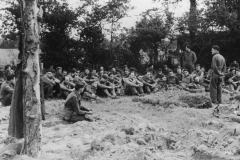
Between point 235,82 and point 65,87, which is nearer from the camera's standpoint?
point 65,87

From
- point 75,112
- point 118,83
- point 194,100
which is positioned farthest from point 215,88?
point 75,112

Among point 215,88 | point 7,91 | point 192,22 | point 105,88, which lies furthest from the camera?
point 192,22

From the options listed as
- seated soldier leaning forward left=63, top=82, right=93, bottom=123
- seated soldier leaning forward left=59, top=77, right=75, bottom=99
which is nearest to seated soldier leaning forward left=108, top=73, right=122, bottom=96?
seated soldier leaning forward left=59, top=77, right=75, bottom=99

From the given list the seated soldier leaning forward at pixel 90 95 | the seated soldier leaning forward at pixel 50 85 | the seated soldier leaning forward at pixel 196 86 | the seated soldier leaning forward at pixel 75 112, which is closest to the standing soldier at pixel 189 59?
the seated soldier leaning forward at pixel 196 86

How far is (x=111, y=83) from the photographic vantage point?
→ 11938 mm

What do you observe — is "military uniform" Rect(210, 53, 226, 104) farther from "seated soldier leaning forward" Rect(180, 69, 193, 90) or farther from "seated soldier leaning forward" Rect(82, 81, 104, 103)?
"seated soldier leaning forward" Rect(82, 81, 104, 103)

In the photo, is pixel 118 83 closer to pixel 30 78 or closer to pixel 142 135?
pixel 142 135

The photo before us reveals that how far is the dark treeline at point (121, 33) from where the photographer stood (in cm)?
1510

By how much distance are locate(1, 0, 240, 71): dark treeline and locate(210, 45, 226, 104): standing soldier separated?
7.67 meters

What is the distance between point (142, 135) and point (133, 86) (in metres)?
5.96

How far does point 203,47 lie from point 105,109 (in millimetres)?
10090

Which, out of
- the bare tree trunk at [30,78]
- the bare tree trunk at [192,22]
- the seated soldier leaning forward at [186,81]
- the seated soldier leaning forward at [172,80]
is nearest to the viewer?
the bare tree trunk at [30,78]

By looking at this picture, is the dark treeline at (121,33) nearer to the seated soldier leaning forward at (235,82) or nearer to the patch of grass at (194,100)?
the seated soldier leaning forward at (235,82)

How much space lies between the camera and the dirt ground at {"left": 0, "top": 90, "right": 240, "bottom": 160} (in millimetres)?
5109
